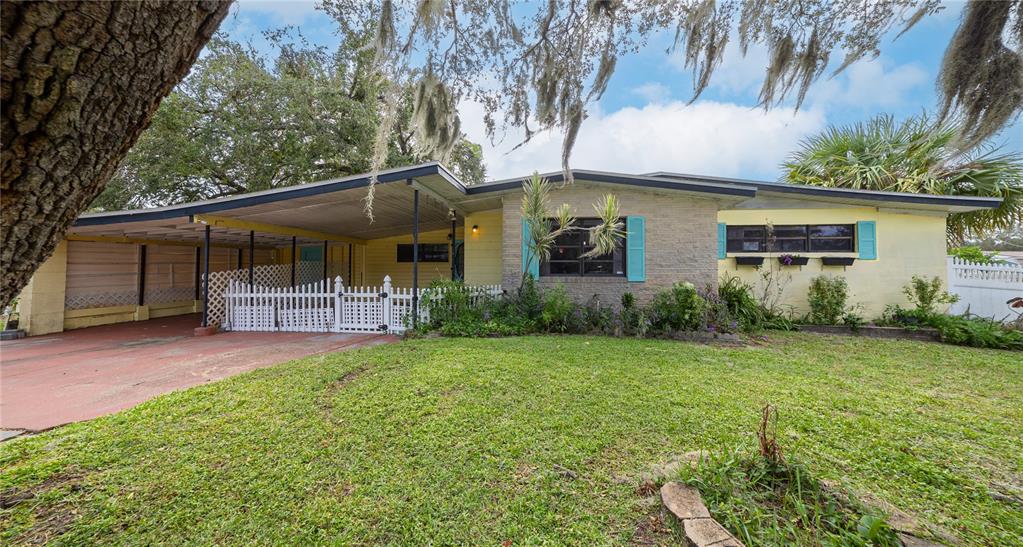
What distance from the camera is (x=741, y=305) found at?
684 cm

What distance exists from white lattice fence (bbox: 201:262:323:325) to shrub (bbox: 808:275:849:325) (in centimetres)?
1180

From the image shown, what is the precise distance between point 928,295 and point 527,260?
24.8ft

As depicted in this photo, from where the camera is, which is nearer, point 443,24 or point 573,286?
point 443,24

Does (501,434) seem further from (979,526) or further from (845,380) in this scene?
(845,380)

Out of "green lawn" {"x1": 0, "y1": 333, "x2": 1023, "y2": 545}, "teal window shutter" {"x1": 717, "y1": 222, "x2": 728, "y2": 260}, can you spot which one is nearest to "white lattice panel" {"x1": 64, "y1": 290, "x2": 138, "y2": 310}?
"green lawn" {"x1": 0, "y1": 333, "x2": 1023, "y2": 545}

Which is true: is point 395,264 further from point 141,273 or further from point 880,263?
point 880,263

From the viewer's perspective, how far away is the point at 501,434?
2.53 meters

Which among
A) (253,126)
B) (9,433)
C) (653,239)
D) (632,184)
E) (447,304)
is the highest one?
(253,126)

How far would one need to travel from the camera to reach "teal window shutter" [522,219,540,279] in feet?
22.9

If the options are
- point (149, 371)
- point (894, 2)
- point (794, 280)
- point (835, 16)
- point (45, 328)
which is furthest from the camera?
point (794, 280)

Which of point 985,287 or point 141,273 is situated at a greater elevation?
point 141,273

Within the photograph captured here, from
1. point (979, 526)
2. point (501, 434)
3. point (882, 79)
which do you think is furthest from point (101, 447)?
point (882, 79)

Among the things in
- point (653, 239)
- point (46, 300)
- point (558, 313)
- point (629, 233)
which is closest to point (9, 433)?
point (558, 313)

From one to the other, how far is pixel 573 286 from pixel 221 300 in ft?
23.8
